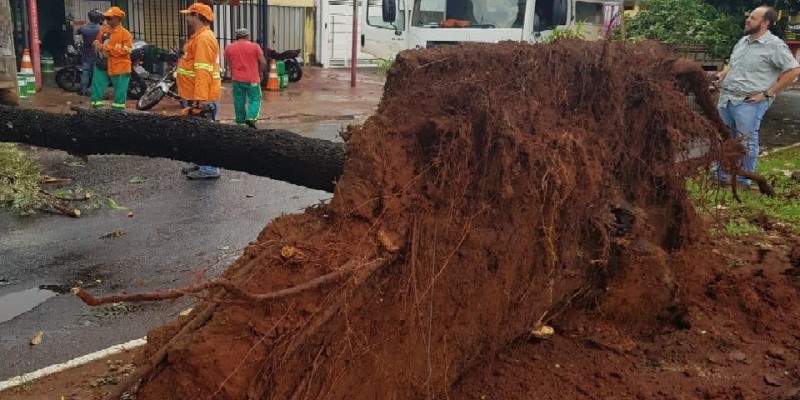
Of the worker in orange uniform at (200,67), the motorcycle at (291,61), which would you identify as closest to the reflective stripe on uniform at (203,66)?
the worker in orange uniform at (200,67)

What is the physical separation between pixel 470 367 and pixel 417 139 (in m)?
1.27

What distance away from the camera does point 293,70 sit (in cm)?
1933

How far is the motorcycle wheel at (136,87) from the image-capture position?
1441cm

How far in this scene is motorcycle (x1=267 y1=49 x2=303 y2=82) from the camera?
1845 centimetres

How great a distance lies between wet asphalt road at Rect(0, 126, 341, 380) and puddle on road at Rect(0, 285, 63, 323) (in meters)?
0.03

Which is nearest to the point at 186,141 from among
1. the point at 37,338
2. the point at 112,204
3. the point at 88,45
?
the point at 37,338

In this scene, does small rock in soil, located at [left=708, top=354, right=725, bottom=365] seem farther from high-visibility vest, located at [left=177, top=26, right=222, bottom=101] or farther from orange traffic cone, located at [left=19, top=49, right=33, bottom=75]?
orange traffic cone, located at [left=19, top=49, right=33, bottom=75]

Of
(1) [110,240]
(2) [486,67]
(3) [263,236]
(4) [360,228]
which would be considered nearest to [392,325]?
(4) [360,228]

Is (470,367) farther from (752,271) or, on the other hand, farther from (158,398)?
(752,271)

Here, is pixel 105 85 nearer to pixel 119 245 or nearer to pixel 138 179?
pixel 138 179

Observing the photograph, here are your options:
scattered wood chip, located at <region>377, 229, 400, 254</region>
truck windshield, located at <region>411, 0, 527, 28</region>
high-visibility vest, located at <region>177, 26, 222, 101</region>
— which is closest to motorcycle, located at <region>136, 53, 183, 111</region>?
high-visibility vest, located at <region>177, 26, 222, 101</region>

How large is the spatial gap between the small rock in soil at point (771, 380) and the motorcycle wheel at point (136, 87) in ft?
42.2

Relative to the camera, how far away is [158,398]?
9.02 ft

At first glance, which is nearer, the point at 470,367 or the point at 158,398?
the point at 158,398
